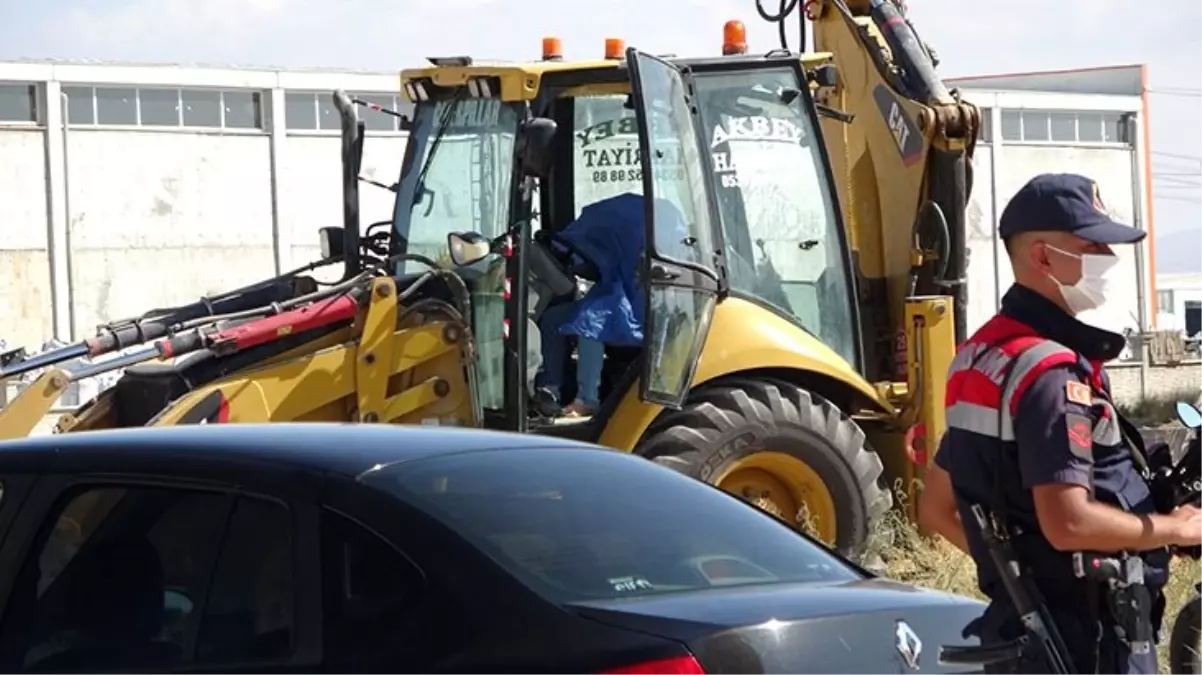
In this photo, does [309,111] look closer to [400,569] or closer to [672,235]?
[672,235]

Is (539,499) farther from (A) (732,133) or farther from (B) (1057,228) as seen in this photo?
(A) (732,133)

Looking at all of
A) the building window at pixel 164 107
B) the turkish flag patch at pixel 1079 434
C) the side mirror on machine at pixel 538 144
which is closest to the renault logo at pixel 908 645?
the turkish flag patch at pixel 1079 434

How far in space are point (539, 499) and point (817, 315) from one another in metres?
6.45

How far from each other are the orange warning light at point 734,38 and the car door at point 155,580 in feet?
22.1

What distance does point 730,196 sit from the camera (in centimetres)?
1061

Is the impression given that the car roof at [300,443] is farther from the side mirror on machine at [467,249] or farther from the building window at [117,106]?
the building window at [117,106]

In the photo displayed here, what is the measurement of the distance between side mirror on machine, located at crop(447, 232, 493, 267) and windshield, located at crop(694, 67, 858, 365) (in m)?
1.29

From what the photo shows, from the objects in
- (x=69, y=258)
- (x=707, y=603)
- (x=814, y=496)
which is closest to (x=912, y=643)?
(x=707, y=603)

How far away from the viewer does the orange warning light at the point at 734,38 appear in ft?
36.3

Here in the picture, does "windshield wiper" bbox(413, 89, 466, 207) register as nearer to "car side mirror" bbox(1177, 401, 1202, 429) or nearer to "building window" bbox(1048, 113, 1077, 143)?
"car side mirror" bbox(1177, 401, 1202, 429)

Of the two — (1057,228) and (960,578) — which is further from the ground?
(1057,228)

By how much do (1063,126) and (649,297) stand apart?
53.9 meters

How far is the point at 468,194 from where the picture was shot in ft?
34.5

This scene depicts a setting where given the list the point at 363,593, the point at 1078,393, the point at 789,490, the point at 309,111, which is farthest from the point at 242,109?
the point at 1078,393
